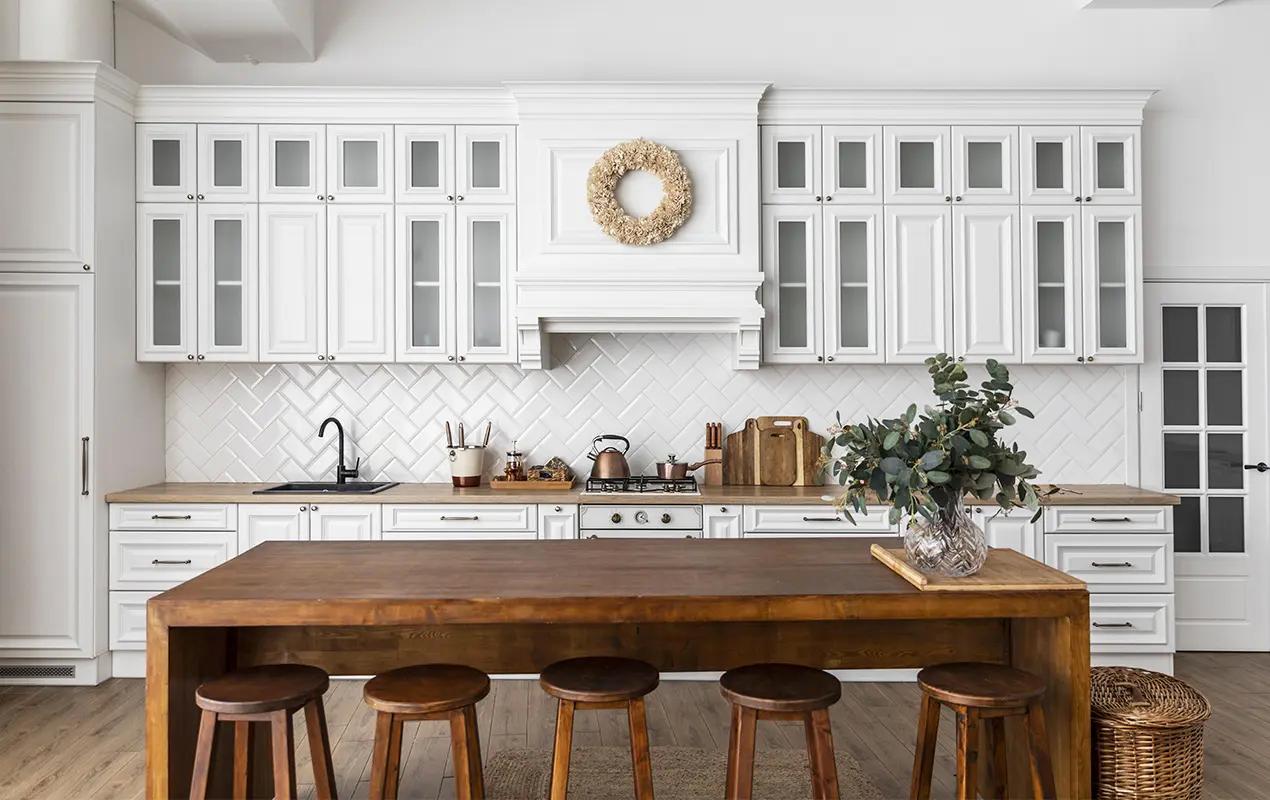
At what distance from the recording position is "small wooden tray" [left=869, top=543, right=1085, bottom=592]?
7.61 ft

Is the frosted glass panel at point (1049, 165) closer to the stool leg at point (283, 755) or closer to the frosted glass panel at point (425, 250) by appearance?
the frosted glass panel at point (425, 250)

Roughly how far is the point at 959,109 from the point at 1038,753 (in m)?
3.26

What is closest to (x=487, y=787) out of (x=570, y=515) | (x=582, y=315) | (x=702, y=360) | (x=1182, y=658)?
(x=570, y=515)

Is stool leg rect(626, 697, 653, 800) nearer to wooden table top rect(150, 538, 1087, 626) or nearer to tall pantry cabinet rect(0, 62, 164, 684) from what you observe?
wooden table top rect(150, 538, 1087, 626)

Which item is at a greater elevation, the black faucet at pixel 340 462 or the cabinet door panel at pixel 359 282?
the cabinet door panel at pixel 359 282

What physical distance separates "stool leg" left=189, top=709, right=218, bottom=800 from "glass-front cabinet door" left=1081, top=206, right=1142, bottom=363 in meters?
4.15

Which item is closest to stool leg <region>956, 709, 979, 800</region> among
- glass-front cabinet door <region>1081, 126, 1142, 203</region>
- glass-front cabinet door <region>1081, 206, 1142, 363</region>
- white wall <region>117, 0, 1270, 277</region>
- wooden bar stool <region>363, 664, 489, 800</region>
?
wooden bar stool <region>363, 664, 489, 800</region>

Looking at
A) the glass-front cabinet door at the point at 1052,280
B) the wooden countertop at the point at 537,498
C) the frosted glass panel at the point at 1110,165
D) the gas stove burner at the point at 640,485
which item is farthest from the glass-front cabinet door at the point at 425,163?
the frosted glass panel at the point at 1110,165

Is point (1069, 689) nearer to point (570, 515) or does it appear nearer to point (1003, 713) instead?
point (1003, 713)

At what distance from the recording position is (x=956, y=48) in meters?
4.90

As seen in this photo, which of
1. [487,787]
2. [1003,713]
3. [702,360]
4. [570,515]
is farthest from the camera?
[702,360]

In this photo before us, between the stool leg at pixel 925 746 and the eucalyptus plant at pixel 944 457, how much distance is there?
0.57 m

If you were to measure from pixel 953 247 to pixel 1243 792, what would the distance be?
259 cm

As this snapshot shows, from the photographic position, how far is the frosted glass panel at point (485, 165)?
4500mm
